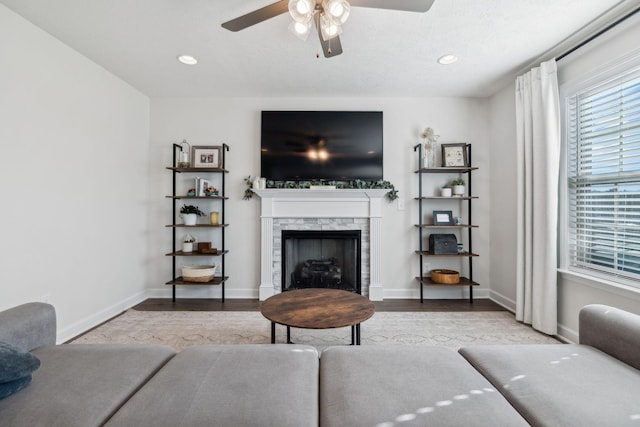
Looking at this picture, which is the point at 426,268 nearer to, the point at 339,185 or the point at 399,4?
the point at 339,185

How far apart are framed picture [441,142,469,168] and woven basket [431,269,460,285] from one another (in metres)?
1.35

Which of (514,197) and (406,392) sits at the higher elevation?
(514,197)

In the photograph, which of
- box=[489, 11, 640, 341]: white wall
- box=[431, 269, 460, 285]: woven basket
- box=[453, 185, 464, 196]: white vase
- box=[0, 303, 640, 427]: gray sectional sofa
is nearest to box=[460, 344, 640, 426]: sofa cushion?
box=[0, 303, 640, 427]: gray sectional sofa

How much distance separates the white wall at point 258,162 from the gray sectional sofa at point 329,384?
223 centimetres

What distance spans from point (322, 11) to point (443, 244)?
111 inches

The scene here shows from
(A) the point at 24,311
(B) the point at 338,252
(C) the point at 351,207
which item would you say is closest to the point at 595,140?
(C) the point at 351,207

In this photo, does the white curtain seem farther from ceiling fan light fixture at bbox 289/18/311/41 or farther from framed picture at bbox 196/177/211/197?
framed picture at bbox 196/177/211/197

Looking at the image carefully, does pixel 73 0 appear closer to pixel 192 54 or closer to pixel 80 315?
pixel 192 54

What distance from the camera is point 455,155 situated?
3484mm

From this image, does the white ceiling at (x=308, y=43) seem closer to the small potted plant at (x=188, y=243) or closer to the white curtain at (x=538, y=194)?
the white curtain at (x=538, y=194)

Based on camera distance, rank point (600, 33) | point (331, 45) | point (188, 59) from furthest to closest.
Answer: point (188, 59) < point (600, 33) < point (331, 45)

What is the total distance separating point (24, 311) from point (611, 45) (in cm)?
419

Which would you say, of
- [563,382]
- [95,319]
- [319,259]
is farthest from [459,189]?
[95,319]

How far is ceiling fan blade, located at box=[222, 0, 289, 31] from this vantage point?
1603mm
